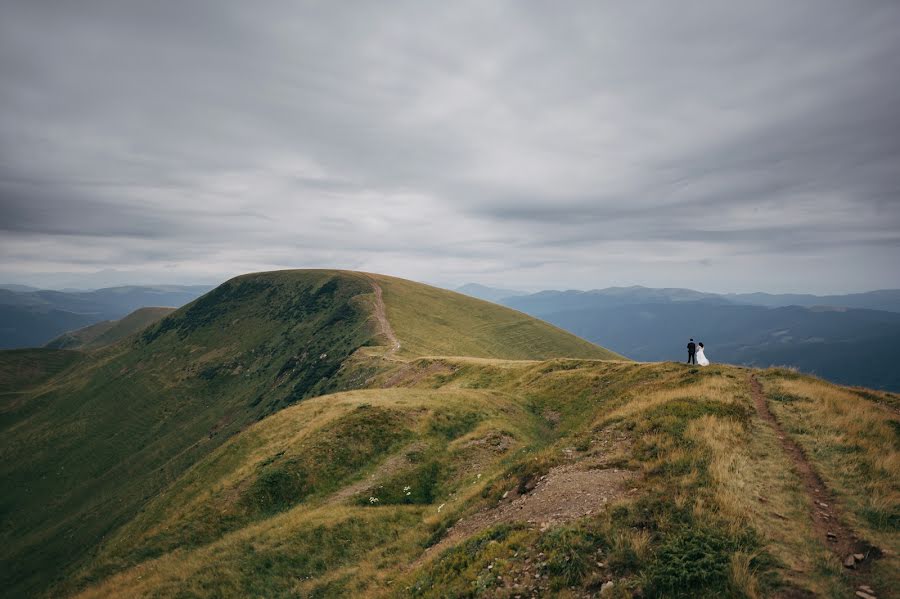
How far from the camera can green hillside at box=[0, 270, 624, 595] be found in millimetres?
60594

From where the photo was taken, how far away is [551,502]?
12.9 meters

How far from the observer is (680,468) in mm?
12594

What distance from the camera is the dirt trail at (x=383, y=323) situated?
240 feet

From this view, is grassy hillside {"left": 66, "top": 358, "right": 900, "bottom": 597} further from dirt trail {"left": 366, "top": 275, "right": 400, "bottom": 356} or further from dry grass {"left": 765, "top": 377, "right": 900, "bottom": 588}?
dirt trail {"left": 366, "top": 275, "right": 400, "bottom": 356}

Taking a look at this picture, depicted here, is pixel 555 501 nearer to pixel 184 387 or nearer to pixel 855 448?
pixel 855 448

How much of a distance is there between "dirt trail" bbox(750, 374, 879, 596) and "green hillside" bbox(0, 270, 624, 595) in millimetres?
50816

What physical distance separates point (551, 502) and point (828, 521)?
24.3 ft

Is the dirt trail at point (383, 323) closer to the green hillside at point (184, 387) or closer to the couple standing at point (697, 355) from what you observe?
the green hillside at point (184, 387)

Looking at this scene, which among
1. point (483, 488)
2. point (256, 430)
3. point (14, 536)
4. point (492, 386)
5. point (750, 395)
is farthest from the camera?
point (14, 536)

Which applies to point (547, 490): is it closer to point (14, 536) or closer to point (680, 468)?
point (680, 468)

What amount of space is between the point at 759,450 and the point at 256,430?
137 ft

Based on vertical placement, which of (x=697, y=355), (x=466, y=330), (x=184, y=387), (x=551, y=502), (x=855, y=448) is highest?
(x=697, y=355)

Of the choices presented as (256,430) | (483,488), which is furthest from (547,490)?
(256,430)

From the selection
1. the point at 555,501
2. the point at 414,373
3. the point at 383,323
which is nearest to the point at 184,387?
the point at 383,323
